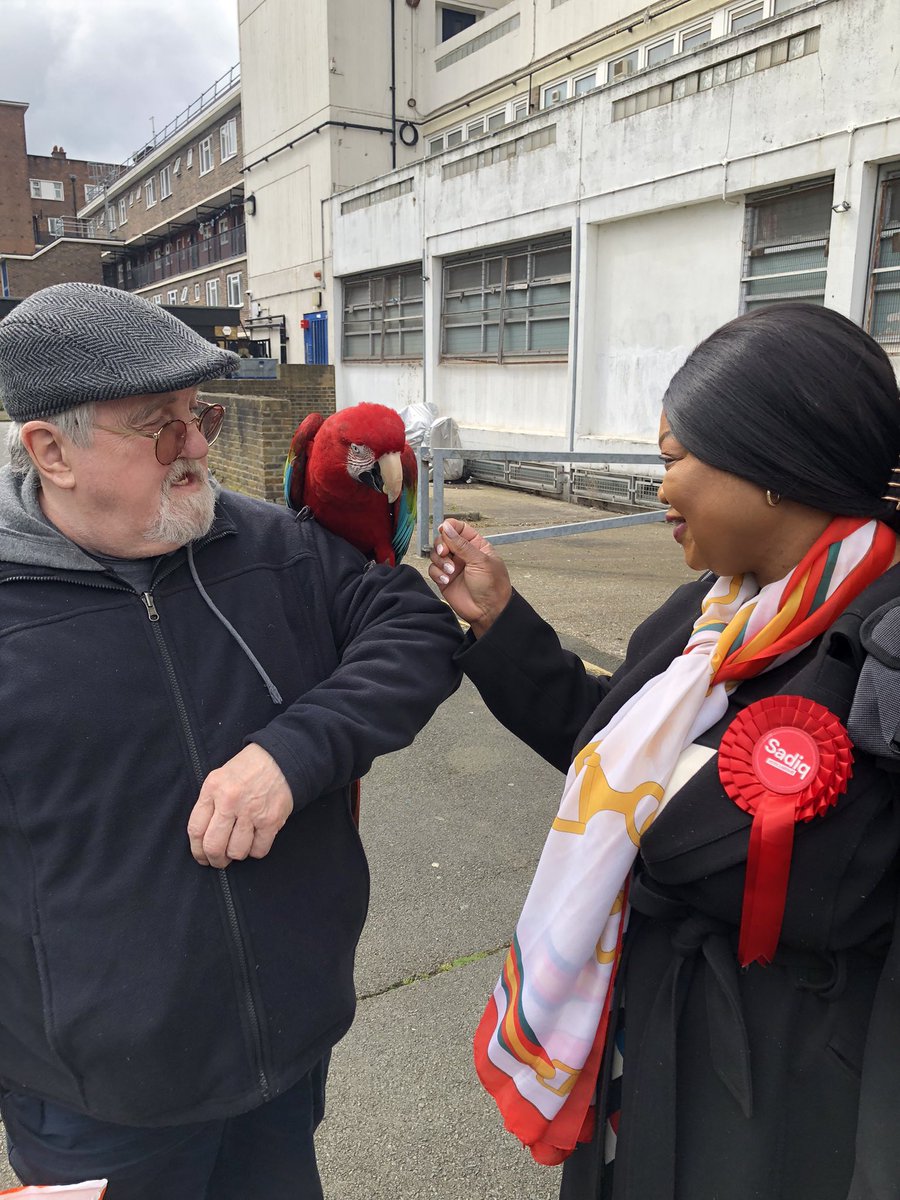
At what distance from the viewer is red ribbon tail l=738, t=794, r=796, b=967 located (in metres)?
0.99

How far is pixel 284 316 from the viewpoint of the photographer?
21.5 metres

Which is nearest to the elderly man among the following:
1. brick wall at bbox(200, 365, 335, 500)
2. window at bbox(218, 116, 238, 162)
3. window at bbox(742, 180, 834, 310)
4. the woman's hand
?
the woman's hand

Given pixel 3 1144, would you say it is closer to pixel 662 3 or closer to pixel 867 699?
pixel 867 699

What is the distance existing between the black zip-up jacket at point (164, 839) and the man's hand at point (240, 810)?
A: 0.08ft

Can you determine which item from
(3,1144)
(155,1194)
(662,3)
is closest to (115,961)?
(155,1194)

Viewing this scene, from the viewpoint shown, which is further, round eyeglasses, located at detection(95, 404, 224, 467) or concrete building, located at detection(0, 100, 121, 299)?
concrete building, located at detection(0, 100, 121, 299)

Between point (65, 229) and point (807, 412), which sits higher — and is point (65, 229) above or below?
Result: above

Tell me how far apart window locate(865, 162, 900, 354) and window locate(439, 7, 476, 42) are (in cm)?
1528

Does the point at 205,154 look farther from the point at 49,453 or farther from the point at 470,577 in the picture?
the point at 49,453

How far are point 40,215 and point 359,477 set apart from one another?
60174 mm

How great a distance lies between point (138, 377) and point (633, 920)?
1.04m

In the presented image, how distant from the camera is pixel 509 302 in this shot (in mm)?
12945

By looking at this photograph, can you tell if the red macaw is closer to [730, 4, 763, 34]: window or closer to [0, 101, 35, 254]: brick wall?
[730, 4, 763, 34]: window

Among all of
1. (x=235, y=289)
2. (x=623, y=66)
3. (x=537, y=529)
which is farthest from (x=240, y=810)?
(x=235, y=289)
